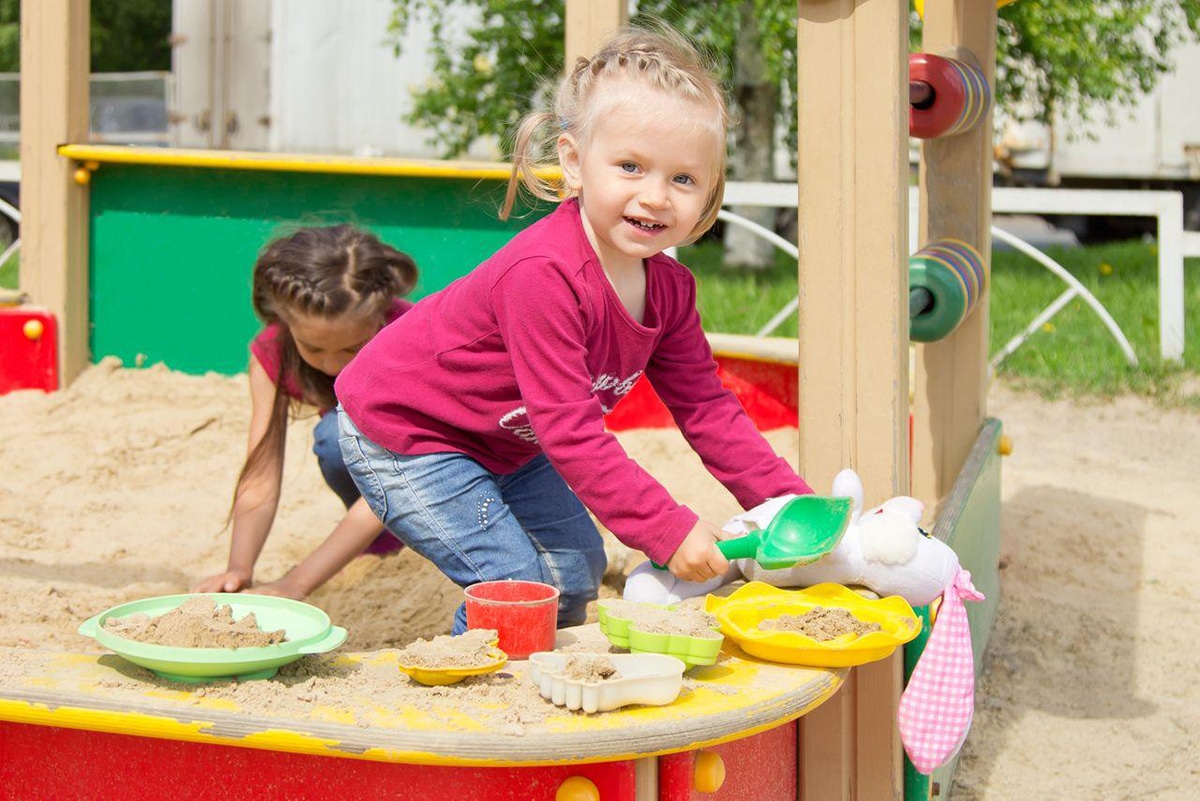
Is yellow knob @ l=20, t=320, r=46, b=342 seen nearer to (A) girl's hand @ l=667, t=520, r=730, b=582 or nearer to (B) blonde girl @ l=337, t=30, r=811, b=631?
(B) blonde girl @ l=337, t=30, r=811, b=631

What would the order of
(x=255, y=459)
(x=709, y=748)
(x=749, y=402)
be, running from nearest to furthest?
(x=709, y=748), (x=255, y=459), (x=749, y=402)

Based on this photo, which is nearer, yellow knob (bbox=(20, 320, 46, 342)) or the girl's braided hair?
the girl's braided hair

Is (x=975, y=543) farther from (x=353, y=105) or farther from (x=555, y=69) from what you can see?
(x=353, y=105)

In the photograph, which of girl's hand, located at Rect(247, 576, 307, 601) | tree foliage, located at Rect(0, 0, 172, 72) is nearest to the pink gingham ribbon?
girl's hand, located at Rect(247, 576, 307, 601)

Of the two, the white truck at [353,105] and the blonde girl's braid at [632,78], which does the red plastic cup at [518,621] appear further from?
the white truck at [353,105]

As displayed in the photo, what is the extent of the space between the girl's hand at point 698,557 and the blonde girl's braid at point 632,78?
1.66 ft

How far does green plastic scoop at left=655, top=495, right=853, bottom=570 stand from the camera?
1854 mm

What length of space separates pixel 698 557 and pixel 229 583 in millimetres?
1358

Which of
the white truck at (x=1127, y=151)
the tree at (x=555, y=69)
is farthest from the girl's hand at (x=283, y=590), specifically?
the white truck at (x=1127, y=151)

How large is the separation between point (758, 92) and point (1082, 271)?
7.37 ft

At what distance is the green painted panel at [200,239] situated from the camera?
448 cm

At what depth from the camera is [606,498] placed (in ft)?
6.19

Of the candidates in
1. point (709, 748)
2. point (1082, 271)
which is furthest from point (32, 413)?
point (1082, 271)

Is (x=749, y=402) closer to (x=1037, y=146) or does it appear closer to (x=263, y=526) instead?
(x=263, y=526)
